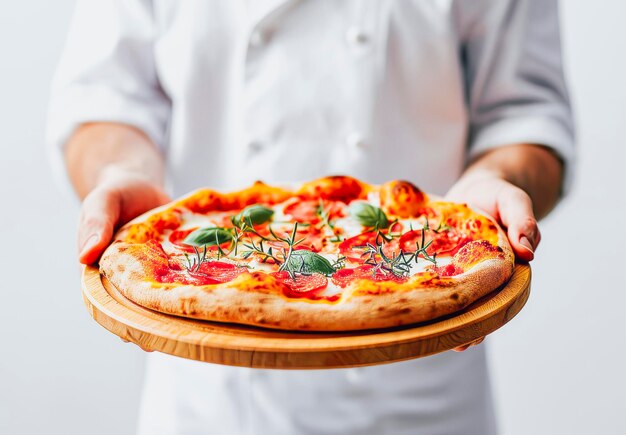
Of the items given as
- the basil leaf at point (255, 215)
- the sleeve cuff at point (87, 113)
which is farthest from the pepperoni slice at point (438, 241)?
the sleeve cuff at point (87, 113)

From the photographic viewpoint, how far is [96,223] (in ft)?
4.27

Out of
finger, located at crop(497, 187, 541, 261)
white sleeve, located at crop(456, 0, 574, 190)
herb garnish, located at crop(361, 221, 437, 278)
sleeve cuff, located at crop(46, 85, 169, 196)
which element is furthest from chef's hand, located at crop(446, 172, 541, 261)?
sleeve cuff, located at crop(46, 85, 169, 196)

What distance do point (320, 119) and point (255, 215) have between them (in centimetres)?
39

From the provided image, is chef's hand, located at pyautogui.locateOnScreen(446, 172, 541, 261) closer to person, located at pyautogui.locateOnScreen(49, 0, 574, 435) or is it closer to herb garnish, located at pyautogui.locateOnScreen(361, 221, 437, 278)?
person, located at pyautogui.locateOnScreen(49, 0, 574, 435)

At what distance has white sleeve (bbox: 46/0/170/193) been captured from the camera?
1.82 meters

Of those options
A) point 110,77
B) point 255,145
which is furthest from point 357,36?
point 110,77

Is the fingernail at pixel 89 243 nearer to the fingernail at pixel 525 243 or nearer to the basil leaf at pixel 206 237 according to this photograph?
the basil leaf at pixel 206 237

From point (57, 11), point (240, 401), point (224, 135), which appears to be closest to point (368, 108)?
point (224, 135)

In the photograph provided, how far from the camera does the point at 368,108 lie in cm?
172

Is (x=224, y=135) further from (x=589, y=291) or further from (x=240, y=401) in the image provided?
(x=589, y=291)

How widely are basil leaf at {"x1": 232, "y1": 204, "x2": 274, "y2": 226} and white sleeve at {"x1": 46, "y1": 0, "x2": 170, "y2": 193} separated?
1.67 ft

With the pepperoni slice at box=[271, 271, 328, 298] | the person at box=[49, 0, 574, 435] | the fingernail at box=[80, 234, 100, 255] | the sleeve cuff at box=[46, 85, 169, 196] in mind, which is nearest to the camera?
the pepperoni slice at box=[271, 271, 328, 298]

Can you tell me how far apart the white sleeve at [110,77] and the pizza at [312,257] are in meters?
0.44

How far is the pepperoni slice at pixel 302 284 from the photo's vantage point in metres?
1.12
